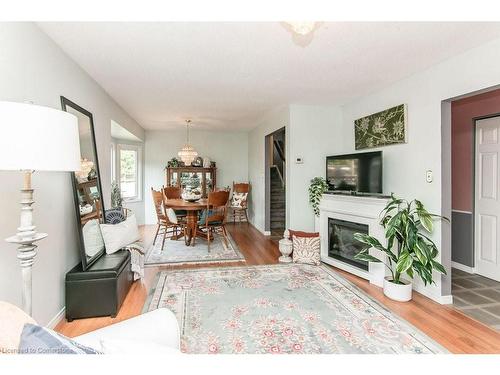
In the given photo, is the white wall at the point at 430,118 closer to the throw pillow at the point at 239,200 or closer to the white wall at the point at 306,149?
the white wall at the point at 306,149

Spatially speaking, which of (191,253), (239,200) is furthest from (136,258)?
(239,200)

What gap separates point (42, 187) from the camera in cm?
196

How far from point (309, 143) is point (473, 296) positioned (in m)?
2.75

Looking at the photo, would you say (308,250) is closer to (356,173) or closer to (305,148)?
(356,173)

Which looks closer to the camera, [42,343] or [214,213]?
[42,343]

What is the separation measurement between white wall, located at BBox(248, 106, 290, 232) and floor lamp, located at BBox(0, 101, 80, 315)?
11.8ft

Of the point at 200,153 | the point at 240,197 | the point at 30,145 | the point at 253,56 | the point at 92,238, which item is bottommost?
the point at 92,238

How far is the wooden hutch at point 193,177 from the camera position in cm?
655

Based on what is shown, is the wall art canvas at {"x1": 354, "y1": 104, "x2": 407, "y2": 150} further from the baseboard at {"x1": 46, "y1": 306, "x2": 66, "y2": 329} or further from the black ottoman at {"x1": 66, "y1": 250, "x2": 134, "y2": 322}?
the baseboard at {"x1": 46, "y1": 306, "x2": 66, "y2": 329}

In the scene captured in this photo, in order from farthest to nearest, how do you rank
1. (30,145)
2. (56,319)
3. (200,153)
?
(200,153)
(56,319)
(30,145)

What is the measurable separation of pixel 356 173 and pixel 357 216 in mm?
586

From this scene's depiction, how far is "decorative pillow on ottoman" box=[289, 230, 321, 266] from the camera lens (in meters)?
3.65
